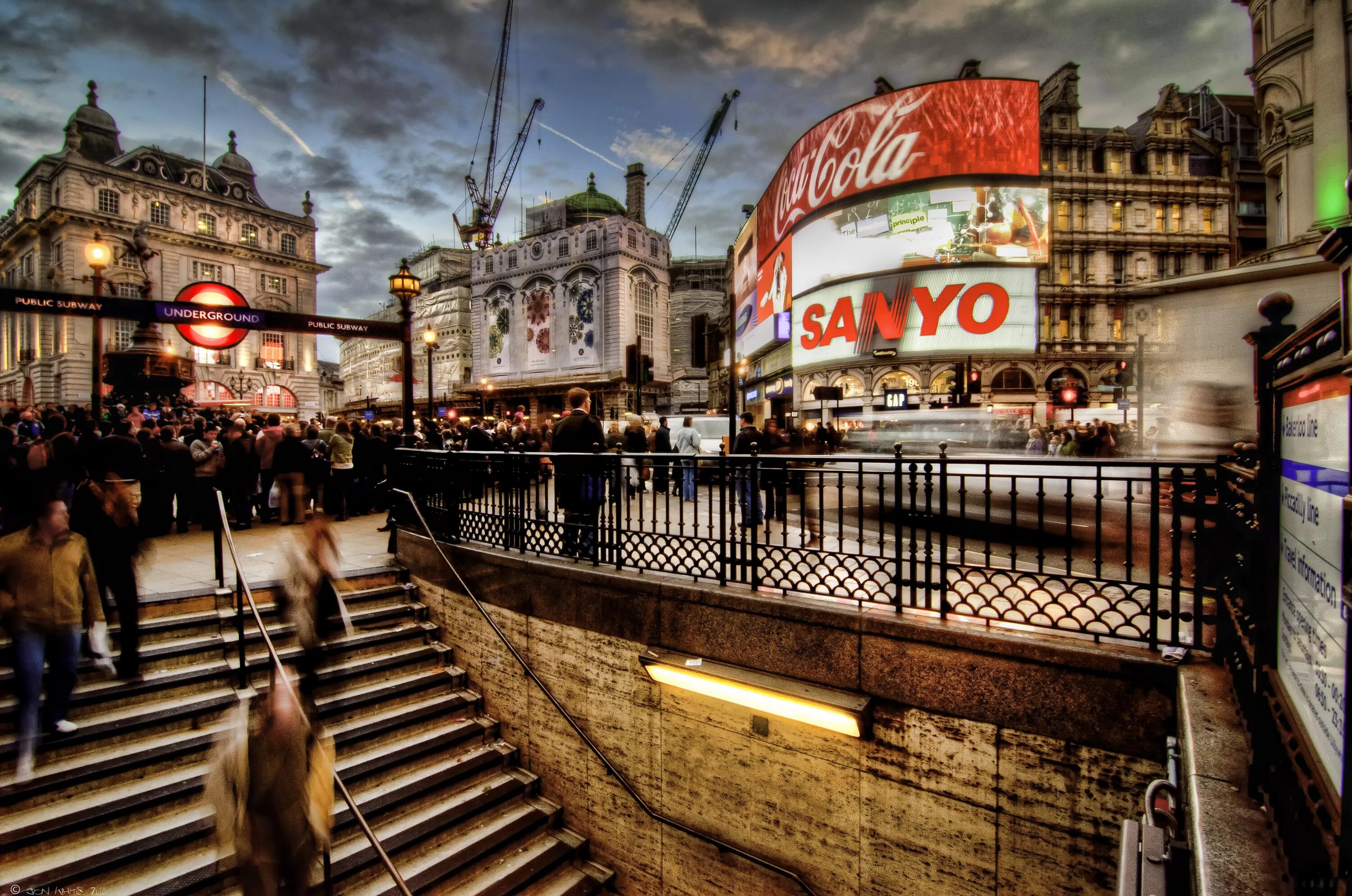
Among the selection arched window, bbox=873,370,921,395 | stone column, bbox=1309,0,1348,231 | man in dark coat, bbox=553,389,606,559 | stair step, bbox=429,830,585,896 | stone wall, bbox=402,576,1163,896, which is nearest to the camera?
stone wall, bbox=402,576,1163,896

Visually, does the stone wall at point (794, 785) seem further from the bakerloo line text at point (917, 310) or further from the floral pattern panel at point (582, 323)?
the floral pattern panel at point (582, 323)

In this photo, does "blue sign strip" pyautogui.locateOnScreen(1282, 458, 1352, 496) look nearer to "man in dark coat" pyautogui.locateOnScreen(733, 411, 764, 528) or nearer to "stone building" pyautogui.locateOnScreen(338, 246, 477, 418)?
"man in dark coat" pyautogui.locateOnScreen(733, 411, 764, 528)

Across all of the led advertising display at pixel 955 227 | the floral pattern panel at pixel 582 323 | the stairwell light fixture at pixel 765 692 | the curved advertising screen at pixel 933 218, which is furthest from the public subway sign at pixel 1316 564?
the floral pattern panel at pixel 582 323

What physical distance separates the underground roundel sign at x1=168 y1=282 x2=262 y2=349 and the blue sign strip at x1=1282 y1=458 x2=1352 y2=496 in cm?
1153

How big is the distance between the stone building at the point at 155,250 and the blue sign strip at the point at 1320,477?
58.0 meters

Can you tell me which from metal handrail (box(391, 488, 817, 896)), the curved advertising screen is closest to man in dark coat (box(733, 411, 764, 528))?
metal handrail (box(391, 488, 817, 896))

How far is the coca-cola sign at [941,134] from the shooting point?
28734mm

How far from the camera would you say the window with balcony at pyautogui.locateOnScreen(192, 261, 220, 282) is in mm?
52750

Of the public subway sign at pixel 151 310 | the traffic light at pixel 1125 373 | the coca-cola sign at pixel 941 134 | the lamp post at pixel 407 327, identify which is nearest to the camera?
the public subway sign at pixel 151 310

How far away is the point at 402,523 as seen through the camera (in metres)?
9.02

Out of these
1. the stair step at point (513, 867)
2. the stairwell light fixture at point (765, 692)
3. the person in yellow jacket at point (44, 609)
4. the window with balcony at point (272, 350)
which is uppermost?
the window with balcony at point (272, 350)

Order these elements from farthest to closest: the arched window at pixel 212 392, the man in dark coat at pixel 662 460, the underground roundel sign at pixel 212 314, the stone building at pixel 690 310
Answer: the stone building at pixel 690 310 → the arched window at pixel 212 392 → the underground roundel sign at pixel 212 314 → the man in dark coat at pixel 662 460

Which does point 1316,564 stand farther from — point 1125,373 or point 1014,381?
point 1125,373

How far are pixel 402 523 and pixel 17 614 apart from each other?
467cm
